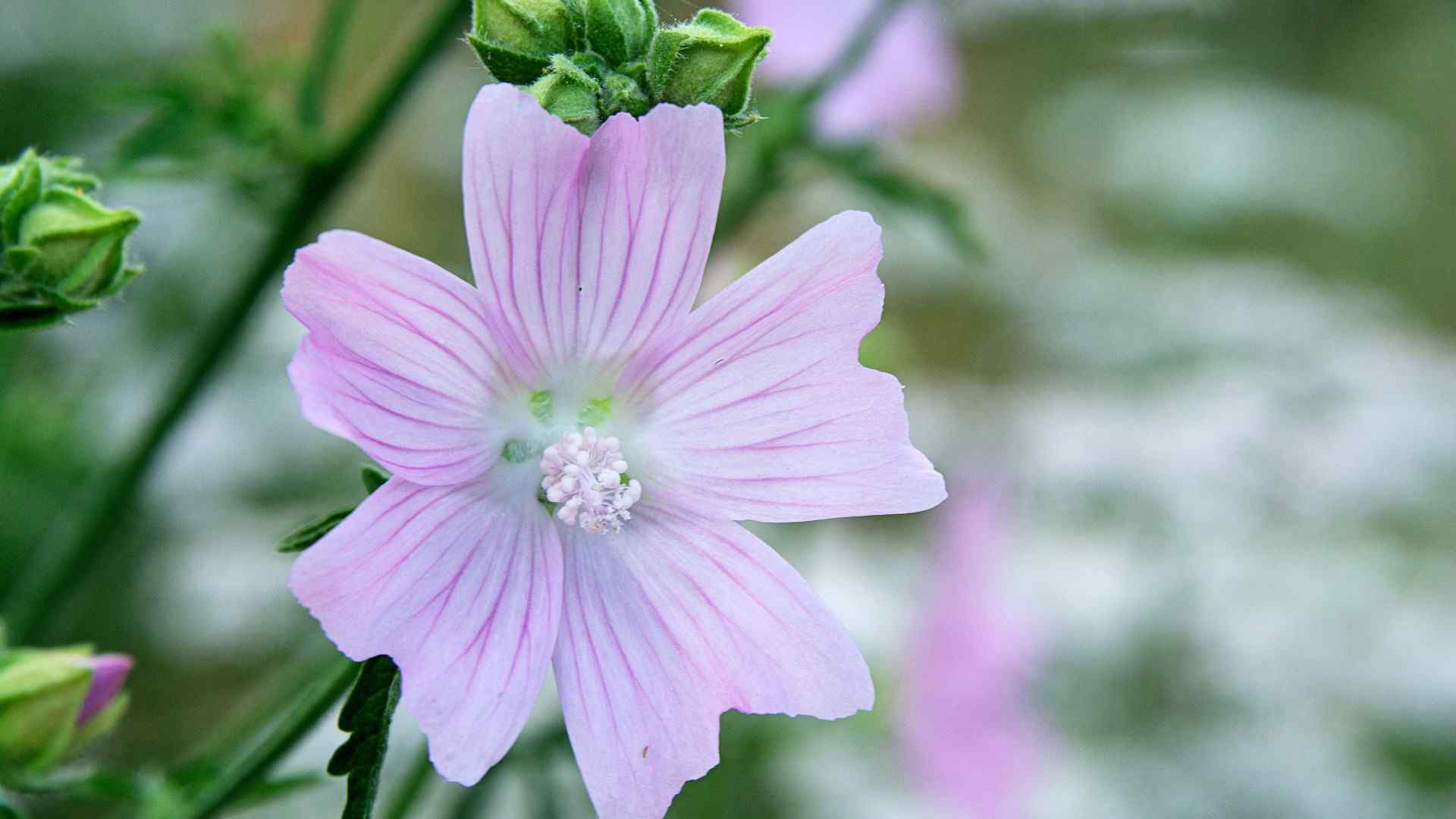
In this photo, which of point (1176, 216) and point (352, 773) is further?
point (1176, 216)

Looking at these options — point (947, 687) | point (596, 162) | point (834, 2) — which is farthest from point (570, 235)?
point (947, 687)

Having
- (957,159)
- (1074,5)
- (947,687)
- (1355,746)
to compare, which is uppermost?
(1074,5)

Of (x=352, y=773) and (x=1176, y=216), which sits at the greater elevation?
(x=1176, y=216)

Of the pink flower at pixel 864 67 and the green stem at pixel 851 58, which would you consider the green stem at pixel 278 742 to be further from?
the pink flower at pixel 864 67

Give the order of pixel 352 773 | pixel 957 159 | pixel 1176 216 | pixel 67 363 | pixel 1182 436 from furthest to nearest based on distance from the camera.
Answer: pixel 957 159
pixel 1176 216
pixel 1182 436
pixel 67 363
pixel 352 773

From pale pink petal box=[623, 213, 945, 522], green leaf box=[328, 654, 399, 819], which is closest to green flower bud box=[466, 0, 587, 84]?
pale pink petal box=[623, 213, 945, 522]

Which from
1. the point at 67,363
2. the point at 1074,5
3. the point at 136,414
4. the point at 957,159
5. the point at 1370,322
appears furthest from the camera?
the point at 957,159

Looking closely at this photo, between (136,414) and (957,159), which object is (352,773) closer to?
(136,414)

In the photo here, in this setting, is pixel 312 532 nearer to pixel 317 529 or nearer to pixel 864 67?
pixel 317 529

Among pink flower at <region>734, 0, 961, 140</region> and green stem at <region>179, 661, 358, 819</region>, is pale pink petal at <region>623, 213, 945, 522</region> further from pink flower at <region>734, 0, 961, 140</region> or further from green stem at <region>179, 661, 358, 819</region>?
pink flower at <region>734, 0, 961, 140</region>
